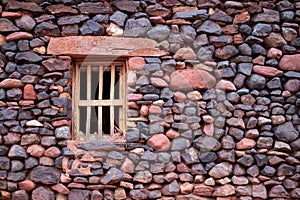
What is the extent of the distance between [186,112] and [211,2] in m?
1.22

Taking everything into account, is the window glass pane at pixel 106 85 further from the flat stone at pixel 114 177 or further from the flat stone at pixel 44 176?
the flat stone at pixel 44 176

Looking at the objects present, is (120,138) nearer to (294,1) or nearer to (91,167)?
(91,167)

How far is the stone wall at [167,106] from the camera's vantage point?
13.8 ft

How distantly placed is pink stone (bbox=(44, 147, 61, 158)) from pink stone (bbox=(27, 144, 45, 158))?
0.05 metres

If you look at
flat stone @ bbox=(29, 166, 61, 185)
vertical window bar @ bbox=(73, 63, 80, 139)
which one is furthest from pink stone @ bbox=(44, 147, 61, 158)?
vertical window bar @ bbox=(73, 63, 80, 139)

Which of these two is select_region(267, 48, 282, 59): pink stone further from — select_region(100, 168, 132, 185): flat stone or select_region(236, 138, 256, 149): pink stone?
select_region(100, 168, 132, 185): flat stone

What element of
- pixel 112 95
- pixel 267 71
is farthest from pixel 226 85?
pixel 112 95

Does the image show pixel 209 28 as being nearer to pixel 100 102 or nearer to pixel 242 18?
pixel 242 18

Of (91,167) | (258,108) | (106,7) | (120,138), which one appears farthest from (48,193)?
(258,108)

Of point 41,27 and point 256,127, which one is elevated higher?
point 41,27

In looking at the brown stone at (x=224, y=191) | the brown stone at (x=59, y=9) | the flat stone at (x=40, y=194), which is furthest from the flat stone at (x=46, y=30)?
the brown stone at (x=224, y=191)

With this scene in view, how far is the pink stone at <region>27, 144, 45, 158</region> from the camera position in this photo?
420 centimetres

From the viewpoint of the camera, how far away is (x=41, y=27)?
426 centimetres

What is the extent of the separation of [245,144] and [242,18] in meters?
1.35
